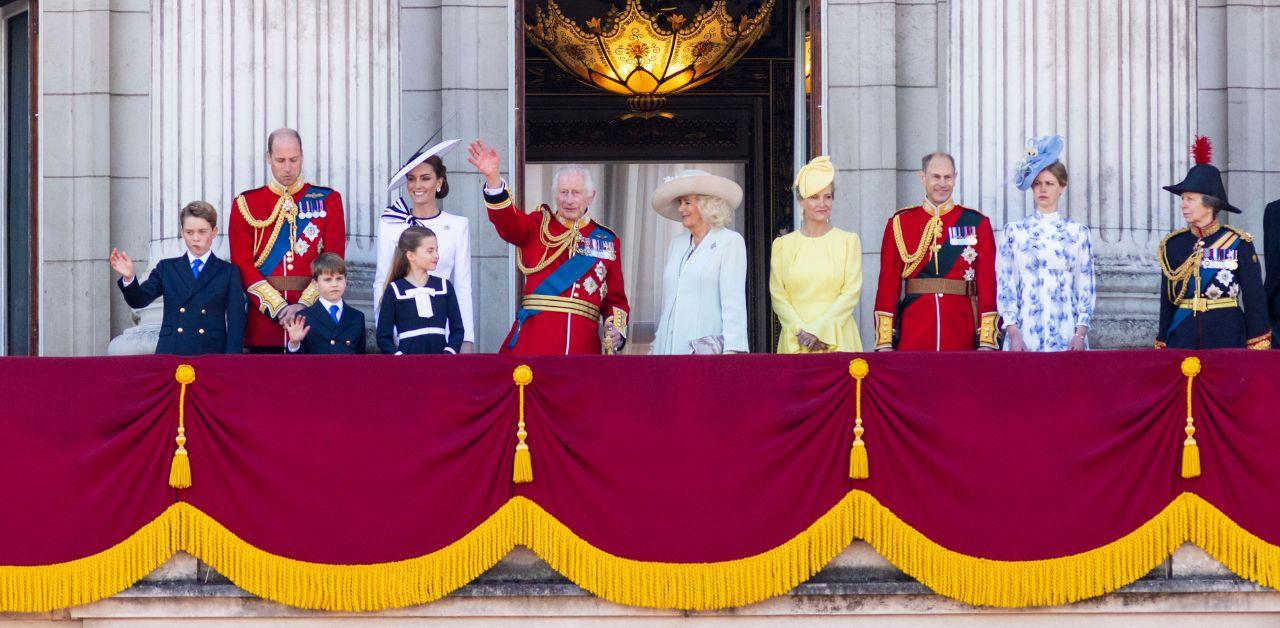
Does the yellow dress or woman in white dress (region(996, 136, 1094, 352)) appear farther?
woman in white dress (region(996, 136, 1094, 352))

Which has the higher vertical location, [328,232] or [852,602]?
[328,232]

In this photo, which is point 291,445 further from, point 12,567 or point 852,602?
point 852,602

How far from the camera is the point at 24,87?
13703mm

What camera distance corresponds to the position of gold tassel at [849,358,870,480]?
31.7 feet

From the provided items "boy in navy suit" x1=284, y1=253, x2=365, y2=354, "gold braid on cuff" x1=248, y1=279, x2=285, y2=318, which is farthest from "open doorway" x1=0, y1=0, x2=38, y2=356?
"boy in navy suit" x1=284, y1=253, x2=365, y2=354

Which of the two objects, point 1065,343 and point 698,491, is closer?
point 698,491

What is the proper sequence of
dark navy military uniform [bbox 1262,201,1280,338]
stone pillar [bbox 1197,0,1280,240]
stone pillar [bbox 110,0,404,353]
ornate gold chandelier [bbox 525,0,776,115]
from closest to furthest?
1. dark navy military uniform [bbox 1262,201,1280,338]
2. stone pillar [bbox 110,0,404,353]
3. stone pillar [bbox 1197,0,1280,240]
4. ornate gold chandelier [bbox 525,0,776,115]

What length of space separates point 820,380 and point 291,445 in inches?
99.8

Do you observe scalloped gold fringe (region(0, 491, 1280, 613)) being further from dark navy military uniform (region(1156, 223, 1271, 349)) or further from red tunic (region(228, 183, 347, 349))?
red tunic (region(228, 183, 347, 349))

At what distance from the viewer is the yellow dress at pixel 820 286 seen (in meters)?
10.9

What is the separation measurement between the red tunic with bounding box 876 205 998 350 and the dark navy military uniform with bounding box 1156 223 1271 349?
1.03 m

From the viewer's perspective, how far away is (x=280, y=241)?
11219 millimetres

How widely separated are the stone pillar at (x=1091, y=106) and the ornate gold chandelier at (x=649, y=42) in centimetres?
550

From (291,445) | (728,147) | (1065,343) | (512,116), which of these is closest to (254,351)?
(291,445)
